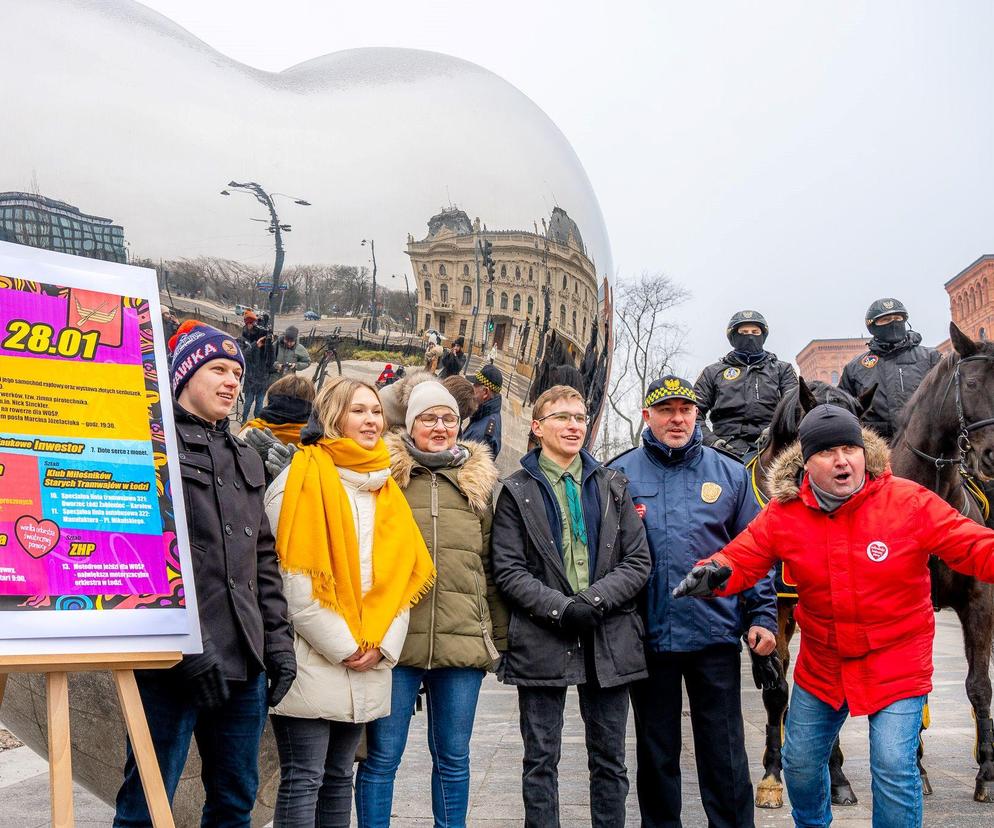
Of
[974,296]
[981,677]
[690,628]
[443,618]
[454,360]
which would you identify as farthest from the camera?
[974,296]

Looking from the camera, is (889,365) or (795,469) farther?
(889,365)

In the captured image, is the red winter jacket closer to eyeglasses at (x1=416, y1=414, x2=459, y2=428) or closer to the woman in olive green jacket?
the woman in olive green jacket

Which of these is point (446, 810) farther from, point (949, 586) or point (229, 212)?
point (949, 586)

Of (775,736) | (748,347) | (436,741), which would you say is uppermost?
(748,347)

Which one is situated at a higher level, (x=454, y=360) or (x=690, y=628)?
(x=454, y=360)

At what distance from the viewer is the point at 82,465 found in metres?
2.69

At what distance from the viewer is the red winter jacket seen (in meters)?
3.31

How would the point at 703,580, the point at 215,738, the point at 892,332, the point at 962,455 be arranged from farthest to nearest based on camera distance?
the point at 892,332 → the point at 962,455 → the point at 703,580 → the point at 215,738

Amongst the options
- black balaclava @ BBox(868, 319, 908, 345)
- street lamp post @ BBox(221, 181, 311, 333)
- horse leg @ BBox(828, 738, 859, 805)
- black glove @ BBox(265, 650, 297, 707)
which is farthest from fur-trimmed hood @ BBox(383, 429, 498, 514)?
black balaclava @ BBox(868, 319, 908, 345)

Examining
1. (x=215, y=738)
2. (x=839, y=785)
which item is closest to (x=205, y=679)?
(x=215, y=738)

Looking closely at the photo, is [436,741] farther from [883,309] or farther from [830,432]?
[883,309]

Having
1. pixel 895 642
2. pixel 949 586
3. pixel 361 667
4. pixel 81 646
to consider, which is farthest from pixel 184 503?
pixel 949 586

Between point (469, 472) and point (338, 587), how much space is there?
2.35ft

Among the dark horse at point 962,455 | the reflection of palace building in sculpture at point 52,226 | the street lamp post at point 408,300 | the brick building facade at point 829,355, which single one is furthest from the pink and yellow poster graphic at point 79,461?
the brick building facade at point 829,355
